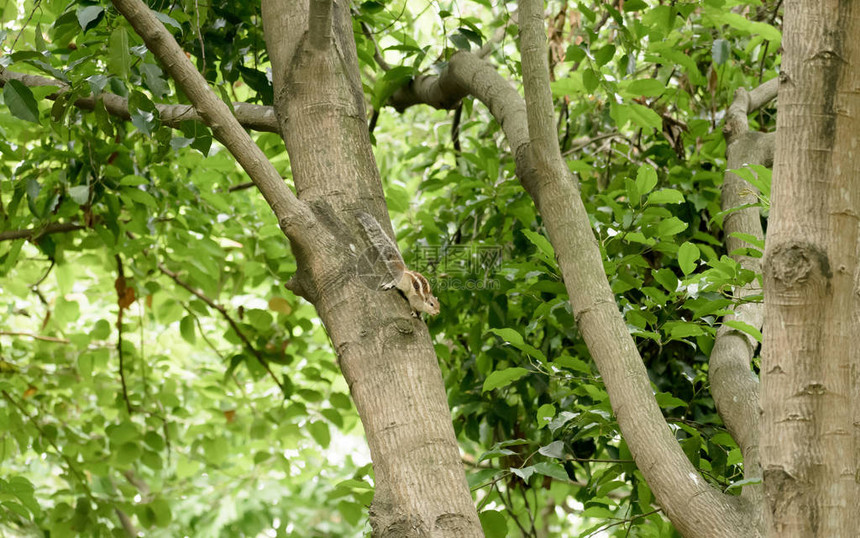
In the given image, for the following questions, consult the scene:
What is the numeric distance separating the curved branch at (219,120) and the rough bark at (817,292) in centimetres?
77

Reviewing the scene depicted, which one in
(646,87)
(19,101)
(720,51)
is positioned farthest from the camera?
(720,51)

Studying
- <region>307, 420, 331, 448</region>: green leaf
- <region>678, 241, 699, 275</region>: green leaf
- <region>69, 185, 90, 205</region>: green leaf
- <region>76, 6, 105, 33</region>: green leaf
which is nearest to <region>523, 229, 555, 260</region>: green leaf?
<region>678, 241, 699, 275</region>: green leaf

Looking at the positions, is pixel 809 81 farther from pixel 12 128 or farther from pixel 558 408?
pixel 12 128

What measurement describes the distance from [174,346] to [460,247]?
218cm

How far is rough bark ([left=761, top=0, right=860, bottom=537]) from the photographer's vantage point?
952mm

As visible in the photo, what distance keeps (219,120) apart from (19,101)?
1.61 ft

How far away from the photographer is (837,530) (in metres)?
0.95

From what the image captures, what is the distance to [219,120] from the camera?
138 centimetres

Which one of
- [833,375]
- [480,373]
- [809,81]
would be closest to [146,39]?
[809,81]

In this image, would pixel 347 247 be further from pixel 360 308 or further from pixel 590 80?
pixel 590 80

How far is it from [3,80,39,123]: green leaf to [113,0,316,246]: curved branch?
359 mm

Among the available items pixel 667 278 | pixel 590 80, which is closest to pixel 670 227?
pixel 667 278

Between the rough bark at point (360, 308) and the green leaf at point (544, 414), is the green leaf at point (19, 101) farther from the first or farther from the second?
the green leaf at point (544, 414)

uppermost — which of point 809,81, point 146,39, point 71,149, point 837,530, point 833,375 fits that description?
point 71,149
